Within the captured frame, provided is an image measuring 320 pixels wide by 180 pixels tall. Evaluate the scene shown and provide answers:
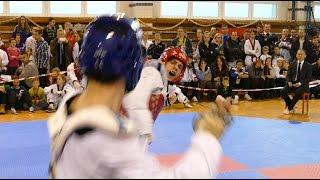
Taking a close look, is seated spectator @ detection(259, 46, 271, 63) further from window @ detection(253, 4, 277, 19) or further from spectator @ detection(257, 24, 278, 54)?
window @ detection(253, 4, 277, 19)

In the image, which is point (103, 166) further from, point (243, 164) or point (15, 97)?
point (15, 97)

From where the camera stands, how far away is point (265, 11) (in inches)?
845

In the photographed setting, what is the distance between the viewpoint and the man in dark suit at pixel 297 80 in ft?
37.2

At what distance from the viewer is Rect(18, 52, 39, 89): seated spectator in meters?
11.9

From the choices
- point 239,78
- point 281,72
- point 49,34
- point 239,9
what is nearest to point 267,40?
point 281,72

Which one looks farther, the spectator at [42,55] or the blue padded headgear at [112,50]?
the spectator at [42,55]

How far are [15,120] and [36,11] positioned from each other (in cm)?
875

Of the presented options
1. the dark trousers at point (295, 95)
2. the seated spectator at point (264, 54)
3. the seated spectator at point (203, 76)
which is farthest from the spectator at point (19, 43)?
the dark trousers at point (295, 95)

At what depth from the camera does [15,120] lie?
986 centimetres

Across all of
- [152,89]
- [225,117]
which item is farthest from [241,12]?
[225,117]

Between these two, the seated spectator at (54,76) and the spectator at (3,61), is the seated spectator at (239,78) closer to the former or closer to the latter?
the seated spectator at (54,76)

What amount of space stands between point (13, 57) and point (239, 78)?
6590 millimetres

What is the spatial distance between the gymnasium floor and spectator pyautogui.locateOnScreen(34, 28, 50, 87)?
2.25 m

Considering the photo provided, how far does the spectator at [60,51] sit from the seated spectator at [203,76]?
383 centimetres
